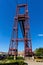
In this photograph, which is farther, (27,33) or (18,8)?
(18,8)

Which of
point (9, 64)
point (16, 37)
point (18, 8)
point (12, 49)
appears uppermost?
point (18, 8)

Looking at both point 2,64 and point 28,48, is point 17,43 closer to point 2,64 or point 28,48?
point 28,48

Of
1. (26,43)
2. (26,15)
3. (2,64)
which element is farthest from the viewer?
(26,15)

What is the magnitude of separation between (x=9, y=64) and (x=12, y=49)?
35.8 metres

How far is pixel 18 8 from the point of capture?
49.9 meters

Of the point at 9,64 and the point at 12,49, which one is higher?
the point at 12,49

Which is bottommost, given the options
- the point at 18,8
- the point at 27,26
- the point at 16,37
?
the point at 16,37

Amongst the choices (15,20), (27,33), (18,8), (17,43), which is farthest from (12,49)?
(18,8)

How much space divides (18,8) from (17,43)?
14.0 m

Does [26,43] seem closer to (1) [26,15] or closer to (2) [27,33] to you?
(2) [27,33]

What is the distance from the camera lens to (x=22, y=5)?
49.8m

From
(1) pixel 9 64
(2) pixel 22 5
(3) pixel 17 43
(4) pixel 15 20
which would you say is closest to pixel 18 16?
(4) pixel 15 20

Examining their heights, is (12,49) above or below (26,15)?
below

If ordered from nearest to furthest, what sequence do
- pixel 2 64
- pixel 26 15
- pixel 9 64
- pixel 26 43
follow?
pixel 2 64, pixel 9 64, pixel 26 43, pixel 26 15
